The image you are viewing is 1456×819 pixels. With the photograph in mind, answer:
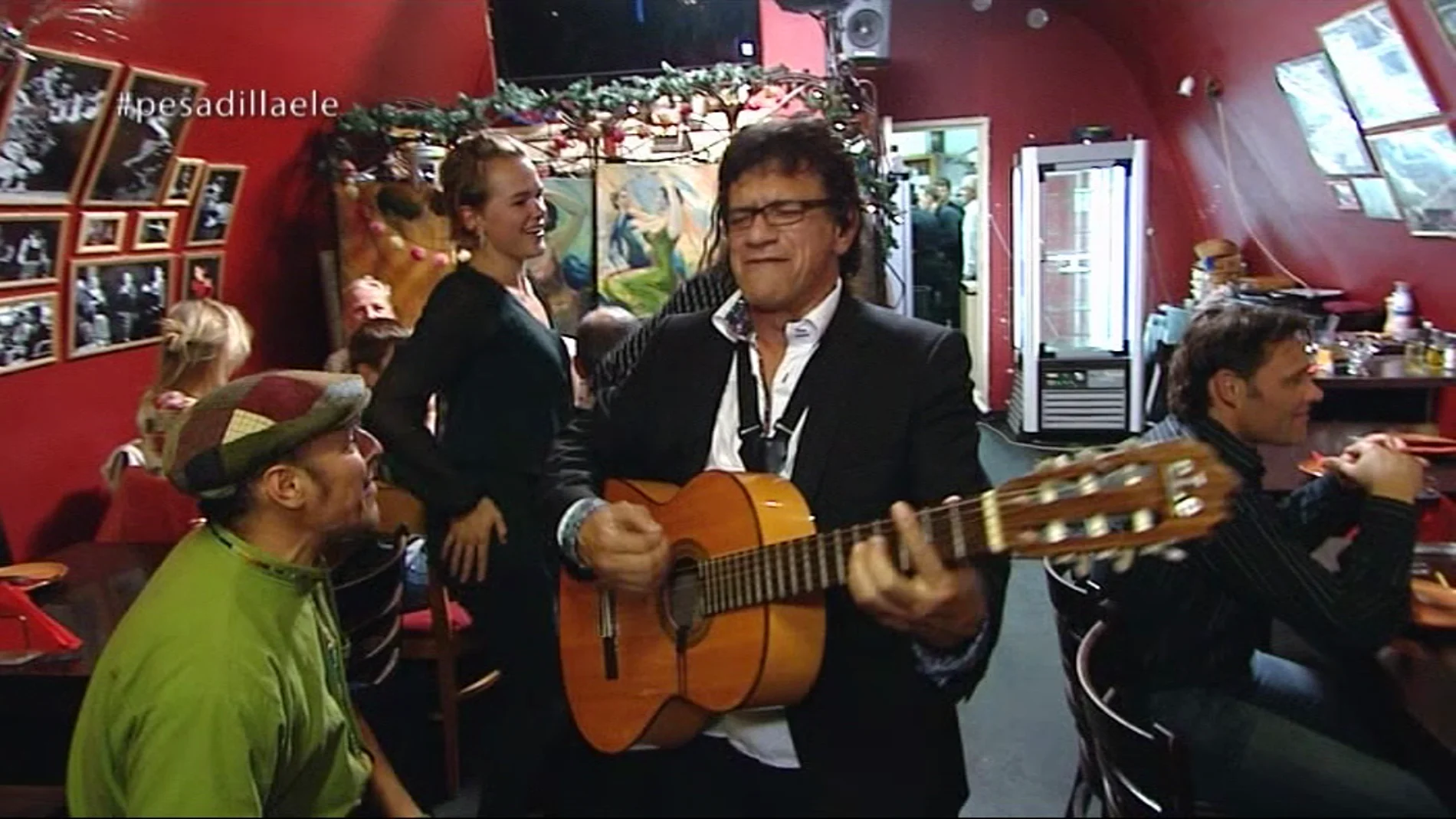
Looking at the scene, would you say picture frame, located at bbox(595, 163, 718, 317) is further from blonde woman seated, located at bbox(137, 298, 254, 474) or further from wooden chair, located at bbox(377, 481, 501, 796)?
wooden chair, located at bbox(377, 481, 501, 796)

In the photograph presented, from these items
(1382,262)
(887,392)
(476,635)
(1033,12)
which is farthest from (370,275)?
(1033,12)

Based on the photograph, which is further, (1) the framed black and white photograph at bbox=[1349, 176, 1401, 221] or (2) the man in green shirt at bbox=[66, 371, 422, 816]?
(1) the framed black and white photograph at bbox=[1349, 176, 1401, 221]

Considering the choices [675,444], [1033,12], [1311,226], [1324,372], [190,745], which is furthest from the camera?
[1033,12]

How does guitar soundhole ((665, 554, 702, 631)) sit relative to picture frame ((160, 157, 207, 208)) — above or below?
below

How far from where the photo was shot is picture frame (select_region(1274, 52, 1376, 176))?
2.87 meters

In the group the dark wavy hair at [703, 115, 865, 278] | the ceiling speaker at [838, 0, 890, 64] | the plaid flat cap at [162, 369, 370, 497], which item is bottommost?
the plaid flat cap at [162, 369, 370, 497]

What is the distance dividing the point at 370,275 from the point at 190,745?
260cm

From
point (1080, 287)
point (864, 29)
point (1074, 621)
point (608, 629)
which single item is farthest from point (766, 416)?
point (1080, 287)

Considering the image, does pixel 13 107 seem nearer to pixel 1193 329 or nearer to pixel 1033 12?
pixel 1193 329

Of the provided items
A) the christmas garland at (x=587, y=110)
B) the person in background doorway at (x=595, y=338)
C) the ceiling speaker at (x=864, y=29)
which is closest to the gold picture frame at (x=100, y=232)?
the christmas garland at (x=587, y=110)

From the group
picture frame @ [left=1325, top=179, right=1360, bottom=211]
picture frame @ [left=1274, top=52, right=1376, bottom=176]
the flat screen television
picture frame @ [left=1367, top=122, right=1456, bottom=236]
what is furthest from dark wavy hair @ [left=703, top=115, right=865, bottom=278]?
picture frame @ [left=1325, top=179, right=1360, bottom=211]

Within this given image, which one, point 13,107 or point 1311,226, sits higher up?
point 13,107

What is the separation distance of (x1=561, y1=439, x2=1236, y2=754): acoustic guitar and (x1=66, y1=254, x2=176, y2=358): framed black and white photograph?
154cm

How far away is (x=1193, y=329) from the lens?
5.16ft
